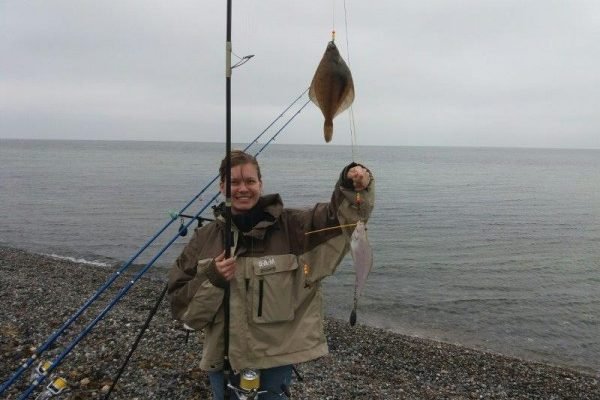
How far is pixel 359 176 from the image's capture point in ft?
10.9

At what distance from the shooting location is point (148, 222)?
27.0 meters

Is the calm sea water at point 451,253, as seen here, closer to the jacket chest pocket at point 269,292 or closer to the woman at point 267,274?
the woman at point 267,274

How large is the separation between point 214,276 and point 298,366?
5.03 meters

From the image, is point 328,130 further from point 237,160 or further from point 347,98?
point 237,160

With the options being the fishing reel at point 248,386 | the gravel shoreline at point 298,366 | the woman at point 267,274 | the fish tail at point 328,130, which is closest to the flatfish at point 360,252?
the woman at point 267,274

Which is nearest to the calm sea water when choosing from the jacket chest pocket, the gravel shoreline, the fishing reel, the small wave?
the small wave

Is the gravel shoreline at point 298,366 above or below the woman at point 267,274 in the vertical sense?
below

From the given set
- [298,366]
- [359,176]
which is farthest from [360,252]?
[298,366]

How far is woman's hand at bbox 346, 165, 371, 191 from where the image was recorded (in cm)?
331

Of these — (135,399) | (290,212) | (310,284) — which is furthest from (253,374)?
(135,399)

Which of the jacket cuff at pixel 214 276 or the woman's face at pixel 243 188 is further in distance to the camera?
the woman's face at pixel 243 188

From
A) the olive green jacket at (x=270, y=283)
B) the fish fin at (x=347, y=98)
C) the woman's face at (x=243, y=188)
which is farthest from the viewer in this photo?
the fish fin at (x=347, y=98)

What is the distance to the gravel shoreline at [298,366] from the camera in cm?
687

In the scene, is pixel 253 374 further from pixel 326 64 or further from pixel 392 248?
pixel 392 248
